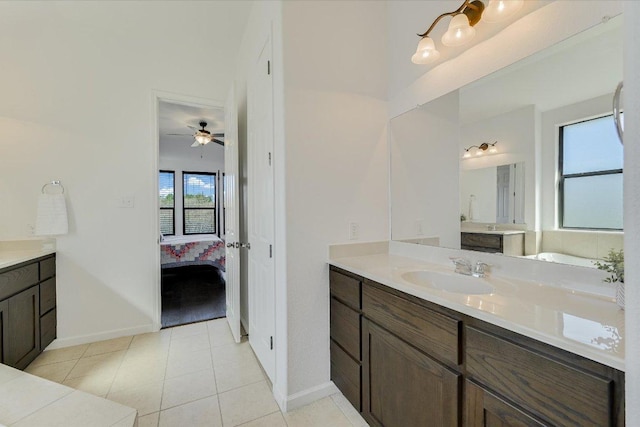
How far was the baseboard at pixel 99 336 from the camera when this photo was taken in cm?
234

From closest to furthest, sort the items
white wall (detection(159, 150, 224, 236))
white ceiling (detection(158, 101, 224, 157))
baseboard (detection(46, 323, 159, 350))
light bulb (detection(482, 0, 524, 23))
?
light bulb (detection(482, 0, 524, 23)) → baseboard (detection(46, 323, 159, 350)) → white ceiling (detection(158, 101, 224, 157)) → white wall (detection(159, 150, 224, 236))

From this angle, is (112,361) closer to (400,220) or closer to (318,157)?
(318,157)

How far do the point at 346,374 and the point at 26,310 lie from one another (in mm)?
2283

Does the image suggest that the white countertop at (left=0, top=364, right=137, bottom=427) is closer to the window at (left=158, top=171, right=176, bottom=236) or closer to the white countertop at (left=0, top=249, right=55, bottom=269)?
the white countertop at (left=0, top=249, right=55, bottom=269)

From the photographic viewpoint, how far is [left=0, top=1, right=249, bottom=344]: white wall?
225 cm

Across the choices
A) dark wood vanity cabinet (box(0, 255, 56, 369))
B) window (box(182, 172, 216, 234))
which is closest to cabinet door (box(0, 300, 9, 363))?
dark wood vanity cabinet (box(0, 255, 56, 369))

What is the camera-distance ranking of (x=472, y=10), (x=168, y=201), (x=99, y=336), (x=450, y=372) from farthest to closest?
(x=168, y=201) → (x=99, y=336) → (x=472, y=10) → (x=450, y=372)

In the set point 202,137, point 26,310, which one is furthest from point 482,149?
point 202,137

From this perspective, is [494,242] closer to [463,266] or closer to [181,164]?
[463,266]

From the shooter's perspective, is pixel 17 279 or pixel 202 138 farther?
pixel 202 138

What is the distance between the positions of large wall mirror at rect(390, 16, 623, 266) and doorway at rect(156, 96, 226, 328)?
227 cm

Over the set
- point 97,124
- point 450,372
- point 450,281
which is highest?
point 97,124

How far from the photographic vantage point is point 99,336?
8.10ft

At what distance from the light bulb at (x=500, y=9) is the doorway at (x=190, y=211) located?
2.51 metres
